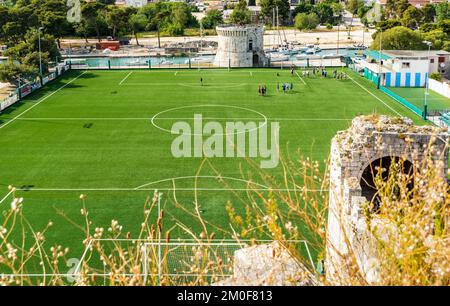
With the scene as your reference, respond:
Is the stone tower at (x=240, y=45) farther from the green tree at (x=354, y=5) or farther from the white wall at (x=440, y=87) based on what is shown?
the green tree at (x=354, y=5)

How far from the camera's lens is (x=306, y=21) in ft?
490

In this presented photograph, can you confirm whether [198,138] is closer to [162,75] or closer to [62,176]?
[62,176]

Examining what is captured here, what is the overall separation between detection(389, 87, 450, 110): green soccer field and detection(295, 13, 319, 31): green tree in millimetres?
86996

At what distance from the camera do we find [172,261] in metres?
23.0

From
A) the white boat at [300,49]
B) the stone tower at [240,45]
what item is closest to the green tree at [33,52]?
the stone tower at [240,45]

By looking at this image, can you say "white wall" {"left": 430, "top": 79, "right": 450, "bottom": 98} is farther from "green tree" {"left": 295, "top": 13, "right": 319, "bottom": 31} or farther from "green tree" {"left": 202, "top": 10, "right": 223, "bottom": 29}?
"green tree" {"left": 202, "top": 10, "right": 223, "bottom": 29}

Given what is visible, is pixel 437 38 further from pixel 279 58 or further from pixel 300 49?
pixel 300 49

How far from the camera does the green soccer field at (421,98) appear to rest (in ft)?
185

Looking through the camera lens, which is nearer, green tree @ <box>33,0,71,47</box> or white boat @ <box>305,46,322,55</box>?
green tree @ <box>33,0,71,47</box>

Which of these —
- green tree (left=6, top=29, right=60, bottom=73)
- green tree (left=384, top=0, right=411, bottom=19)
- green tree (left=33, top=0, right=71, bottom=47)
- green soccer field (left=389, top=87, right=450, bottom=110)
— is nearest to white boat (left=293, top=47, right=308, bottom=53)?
green tree (left=384, top=0, right=411, bottom=19)

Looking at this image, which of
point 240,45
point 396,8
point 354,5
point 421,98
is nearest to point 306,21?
point 396,8

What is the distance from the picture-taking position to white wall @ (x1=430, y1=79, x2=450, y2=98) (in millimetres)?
61875

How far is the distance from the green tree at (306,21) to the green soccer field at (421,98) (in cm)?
8700

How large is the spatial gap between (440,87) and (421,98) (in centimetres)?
521
